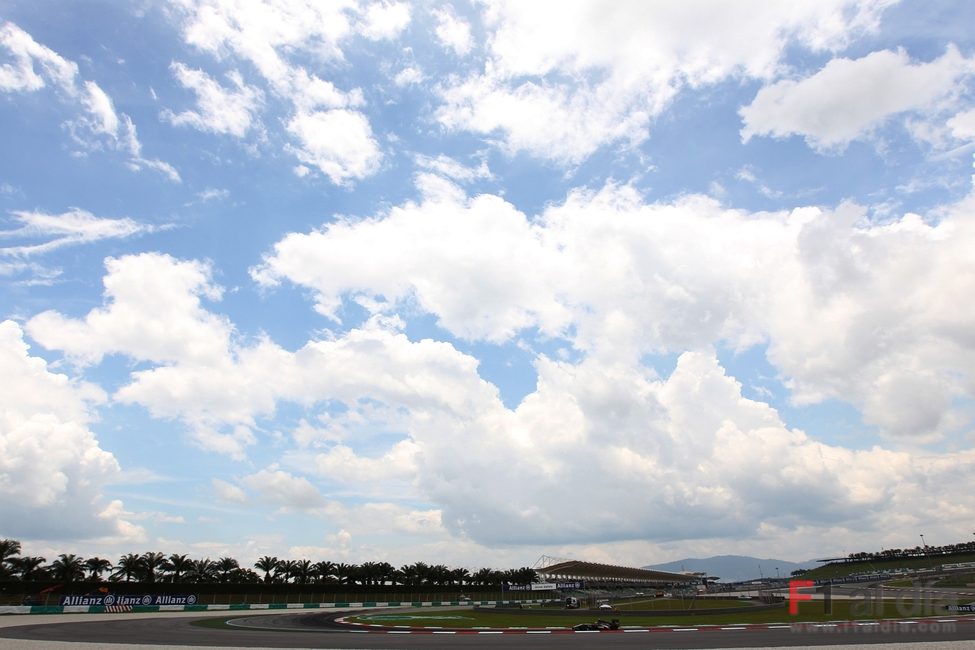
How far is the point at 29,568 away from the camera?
292 ft

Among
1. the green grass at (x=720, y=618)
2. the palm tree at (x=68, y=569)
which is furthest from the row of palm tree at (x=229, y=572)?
the green grass at (x=720, y=618)

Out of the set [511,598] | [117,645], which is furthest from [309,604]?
[117,645]

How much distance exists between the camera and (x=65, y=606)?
71.2m

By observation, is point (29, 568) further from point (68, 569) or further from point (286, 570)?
point (286, 570)

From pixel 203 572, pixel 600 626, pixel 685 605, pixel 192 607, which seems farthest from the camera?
pixel 203 572

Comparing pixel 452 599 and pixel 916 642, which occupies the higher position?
pixel 916 642

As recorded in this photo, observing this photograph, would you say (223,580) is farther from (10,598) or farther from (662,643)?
(662,643)

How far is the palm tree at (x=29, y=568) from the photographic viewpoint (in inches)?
3438

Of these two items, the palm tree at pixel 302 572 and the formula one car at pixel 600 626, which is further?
the palm tree at pixel 302 572

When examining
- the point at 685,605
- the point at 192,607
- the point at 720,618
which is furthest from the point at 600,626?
the point at 192,607

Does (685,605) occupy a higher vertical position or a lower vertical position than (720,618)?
lower

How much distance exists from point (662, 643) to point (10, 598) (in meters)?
76.3

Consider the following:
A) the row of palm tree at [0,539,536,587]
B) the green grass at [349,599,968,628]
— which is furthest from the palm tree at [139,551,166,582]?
the green grass at [349,599,968,628]

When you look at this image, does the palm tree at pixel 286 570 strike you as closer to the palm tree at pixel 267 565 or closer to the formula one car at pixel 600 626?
the palm tree at pixel 267 565
